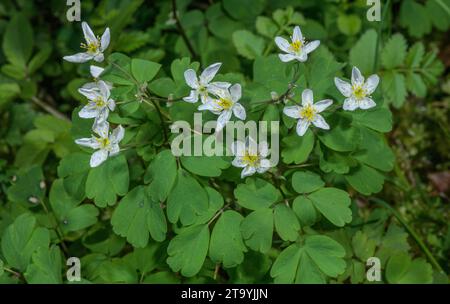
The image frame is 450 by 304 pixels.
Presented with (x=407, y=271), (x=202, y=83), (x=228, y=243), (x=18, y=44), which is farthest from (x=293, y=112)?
(x=18, y=44)

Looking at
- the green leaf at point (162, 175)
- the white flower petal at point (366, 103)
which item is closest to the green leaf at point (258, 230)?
the green leaf at point (162, 175)

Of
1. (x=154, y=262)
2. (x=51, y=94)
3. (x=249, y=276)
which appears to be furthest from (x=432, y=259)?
(x=51, y=94)

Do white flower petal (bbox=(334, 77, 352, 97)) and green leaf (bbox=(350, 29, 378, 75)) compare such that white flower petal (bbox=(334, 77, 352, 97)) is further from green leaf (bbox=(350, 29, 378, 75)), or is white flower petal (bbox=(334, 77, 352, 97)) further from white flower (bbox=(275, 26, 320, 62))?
green leaf (bbox=(350, 29, 378, 75))

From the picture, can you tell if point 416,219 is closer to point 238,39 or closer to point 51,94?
point 238,39

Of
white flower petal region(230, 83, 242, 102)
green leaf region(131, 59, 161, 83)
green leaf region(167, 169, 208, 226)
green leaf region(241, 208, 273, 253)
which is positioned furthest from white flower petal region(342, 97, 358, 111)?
green leaf region(131, 59, 161, 83)

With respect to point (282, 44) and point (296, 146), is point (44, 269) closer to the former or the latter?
point (296, 146)
